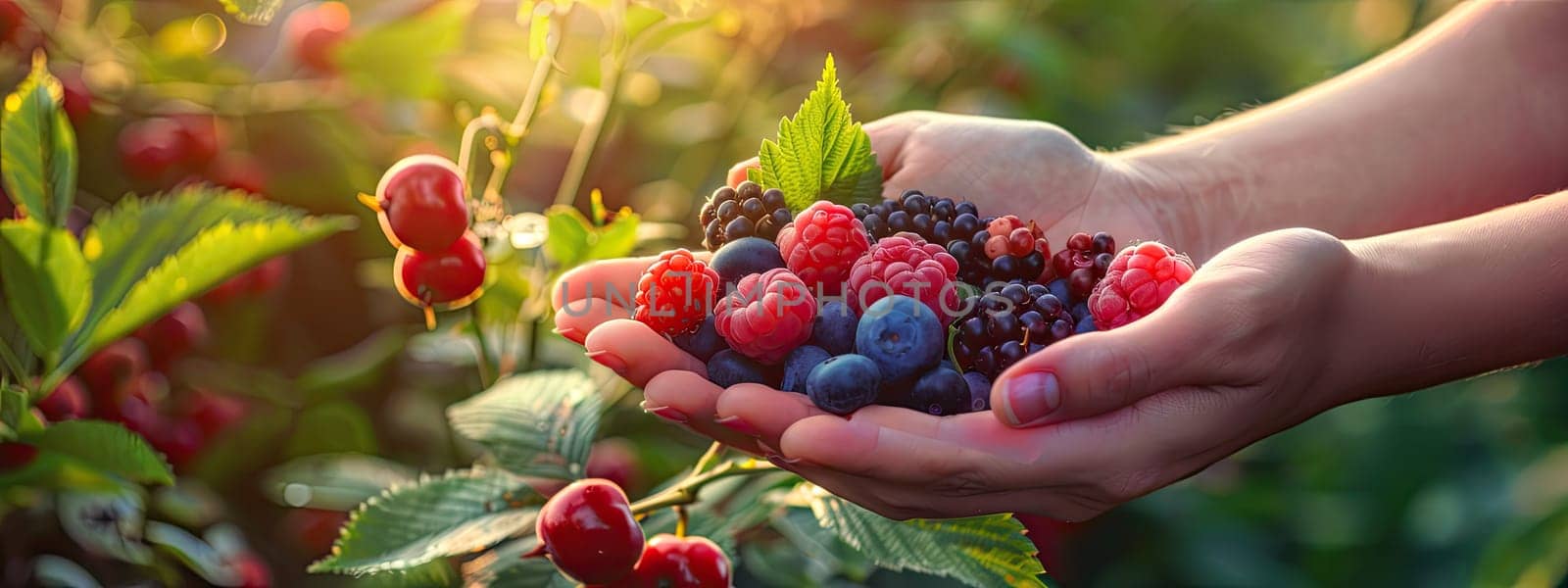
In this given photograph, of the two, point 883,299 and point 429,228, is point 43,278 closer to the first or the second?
point 429,228

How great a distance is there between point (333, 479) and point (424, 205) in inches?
10.2

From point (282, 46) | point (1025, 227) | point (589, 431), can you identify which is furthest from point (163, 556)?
point (1025, 227)

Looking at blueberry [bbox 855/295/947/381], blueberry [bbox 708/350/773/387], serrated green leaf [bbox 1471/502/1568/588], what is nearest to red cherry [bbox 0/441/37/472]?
blueberry [bbox 708/350/773/387]

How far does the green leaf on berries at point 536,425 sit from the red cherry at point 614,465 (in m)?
0.12

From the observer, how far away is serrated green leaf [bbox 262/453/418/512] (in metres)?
0.98

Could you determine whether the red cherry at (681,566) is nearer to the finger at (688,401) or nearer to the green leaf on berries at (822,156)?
the finger at (688,401)

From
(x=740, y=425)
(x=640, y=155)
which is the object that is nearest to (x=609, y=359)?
(x=740, y=425)

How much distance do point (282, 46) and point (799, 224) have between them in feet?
2.35

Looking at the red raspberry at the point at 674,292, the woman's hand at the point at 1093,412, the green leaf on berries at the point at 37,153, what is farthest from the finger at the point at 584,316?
the green leaf on berries at the point at 37,153

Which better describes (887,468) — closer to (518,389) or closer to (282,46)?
(518,389)

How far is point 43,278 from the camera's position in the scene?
0.77m

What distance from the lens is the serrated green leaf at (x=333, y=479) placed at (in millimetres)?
975

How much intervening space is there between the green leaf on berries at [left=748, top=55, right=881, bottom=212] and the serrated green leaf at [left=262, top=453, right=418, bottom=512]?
1.30 ft

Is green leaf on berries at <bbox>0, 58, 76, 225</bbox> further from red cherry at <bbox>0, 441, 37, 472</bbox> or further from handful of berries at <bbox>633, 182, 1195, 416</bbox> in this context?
handful of berries at <bbox>633, 182, 1195, 416</bbox>
